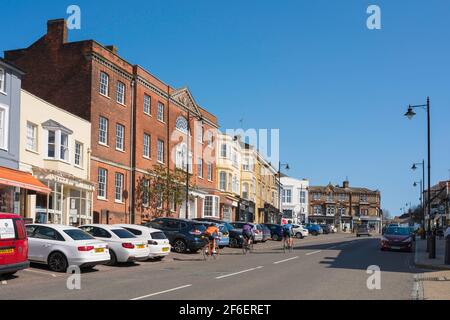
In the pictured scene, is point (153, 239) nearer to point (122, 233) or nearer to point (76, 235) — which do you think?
point (122, 233)

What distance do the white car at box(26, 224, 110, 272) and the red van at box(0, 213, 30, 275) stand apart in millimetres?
2379

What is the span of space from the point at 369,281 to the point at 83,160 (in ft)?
68.0

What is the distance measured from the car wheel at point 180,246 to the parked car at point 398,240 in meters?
12.5

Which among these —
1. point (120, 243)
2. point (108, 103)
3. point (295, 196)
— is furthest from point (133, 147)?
point (295, 196)

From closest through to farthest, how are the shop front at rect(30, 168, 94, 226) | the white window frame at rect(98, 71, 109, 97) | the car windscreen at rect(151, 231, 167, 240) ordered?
the car windscreen at rect(151, 231, 167, 240), the shop front at rect(30, 168, 94, 226), the white window frame at rect(98, 71, 109, 97)

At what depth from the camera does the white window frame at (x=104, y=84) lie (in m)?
36.9

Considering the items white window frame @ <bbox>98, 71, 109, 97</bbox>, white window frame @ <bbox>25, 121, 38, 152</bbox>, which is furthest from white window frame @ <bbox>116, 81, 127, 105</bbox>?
white window frame @ <bbox>25, 121, 38, 152</bbox>

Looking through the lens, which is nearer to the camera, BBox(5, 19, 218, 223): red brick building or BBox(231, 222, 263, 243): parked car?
BBox(5, 19, 218, 223): red brick building

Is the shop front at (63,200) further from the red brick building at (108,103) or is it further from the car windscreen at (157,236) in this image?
the car windscreen at (157,236)

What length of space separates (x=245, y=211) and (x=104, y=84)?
33.1 metres

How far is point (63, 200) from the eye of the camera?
104 ft

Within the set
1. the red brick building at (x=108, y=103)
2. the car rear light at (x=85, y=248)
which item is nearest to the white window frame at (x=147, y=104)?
the red brick building at (x=108, y=103)

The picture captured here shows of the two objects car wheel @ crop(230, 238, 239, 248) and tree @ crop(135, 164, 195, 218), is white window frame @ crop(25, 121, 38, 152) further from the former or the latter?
car wheel @ crop(230, 238, 239, 248)

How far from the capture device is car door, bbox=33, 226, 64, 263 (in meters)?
19.6
